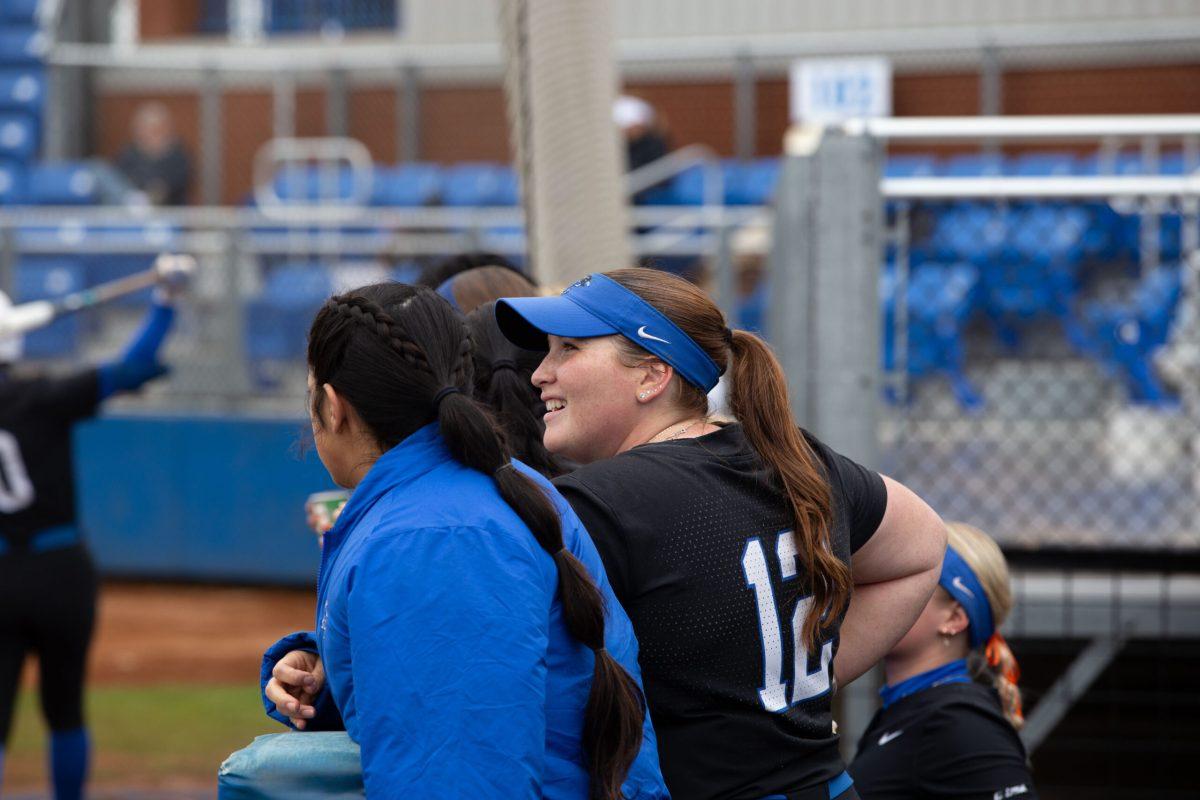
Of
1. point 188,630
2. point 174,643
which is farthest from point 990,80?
point 174,643

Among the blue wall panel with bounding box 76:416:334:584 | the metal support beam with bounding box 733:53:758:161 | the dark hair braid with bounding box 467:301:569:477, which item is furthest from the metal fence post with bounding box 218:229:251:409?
the dark hair braid with bounding box 467:301:569:477

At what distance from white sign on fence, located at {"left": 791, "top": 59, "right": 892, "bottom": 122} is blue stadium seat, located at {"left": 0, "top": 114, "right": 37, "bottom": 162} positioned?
7568 millimetres

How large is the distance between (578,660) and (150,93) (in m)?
14.5

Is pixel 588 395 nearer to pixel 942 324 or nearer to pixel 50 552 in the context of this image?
pixel 942 324

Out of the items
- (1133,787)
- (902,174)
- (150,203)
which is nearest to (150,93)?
(150,203)

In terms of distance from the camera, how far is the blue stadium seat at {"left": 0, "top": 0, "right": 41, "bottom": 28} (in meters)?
14.9

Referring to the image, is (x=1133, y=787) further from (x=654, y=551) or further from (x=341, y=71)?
(x=341, y=71)

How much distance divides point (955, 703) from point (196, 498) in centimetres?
888

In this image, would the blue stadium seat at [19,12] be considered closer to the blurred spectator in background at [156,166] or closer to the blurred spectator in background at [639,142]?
the blurred spectator in background at [156,166]

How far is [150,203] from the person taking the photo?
13.4 metres

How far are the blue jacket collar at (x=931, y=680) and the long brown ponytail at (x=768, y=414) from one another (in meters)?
0.76

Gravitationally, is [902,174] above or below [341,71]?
below

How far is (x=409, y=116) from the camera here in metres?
14.1

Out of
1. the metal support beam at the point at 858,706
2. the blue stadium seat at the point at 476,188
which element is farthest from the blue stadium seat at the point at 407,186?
the metal support beam at the point at 858,706
